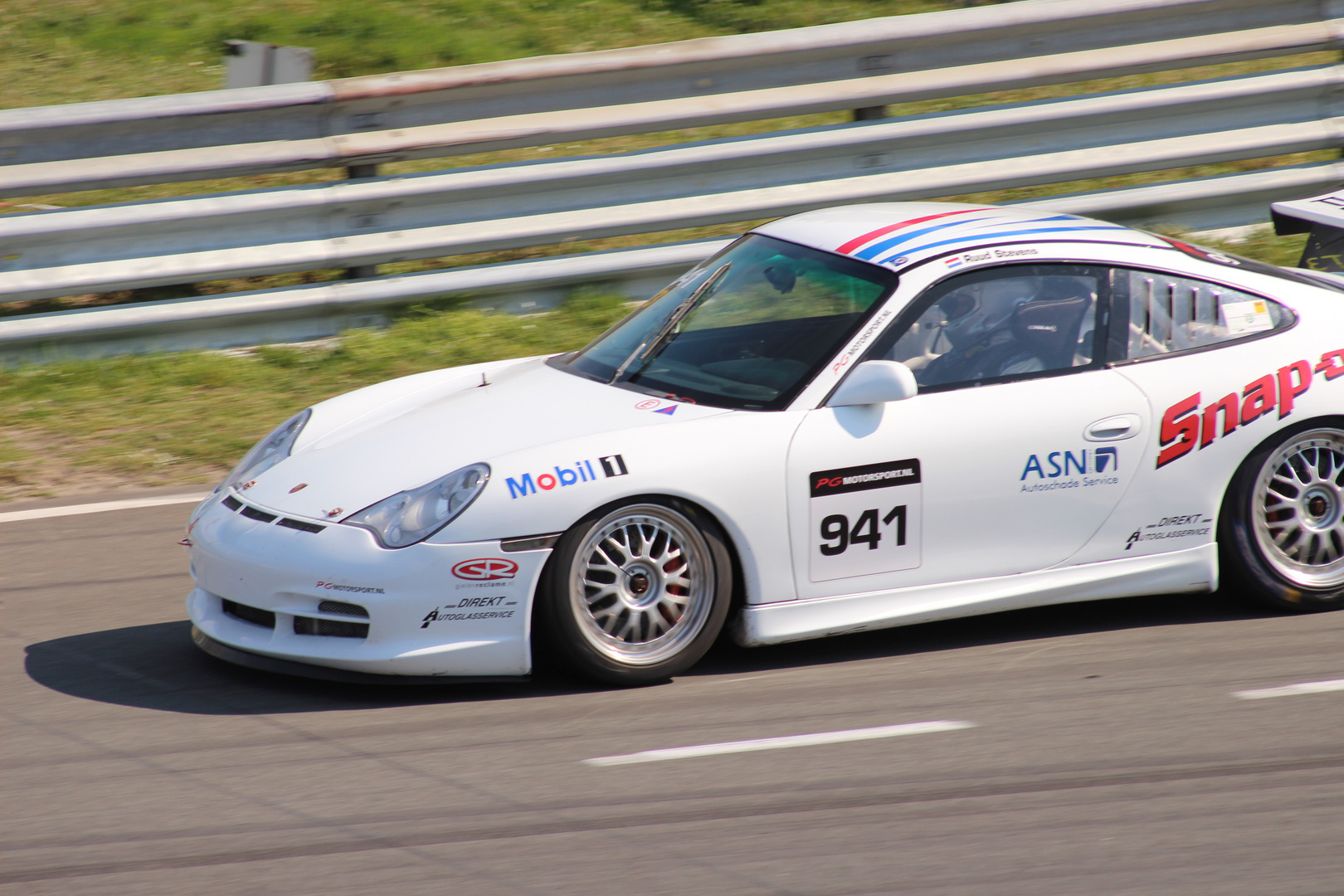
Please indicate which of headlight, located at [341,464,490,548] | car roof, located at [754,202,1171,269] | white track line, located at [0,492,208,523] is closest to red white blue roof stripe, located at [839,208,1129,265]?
car roof, located at [754,202,1171,269]

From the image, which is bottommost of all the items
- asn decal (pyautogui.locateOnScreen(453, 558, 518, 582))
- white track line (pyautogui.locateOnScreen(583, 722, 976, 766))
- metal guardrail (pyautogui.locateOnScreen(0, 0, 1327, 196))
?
white track line (pyautogui.locateOnScreen(583, 722, 976, 766))

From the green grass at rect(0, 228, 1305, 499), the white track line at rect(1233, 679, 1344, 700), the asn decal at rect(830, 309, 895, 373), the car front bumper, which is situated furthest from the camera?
the green grass at rect(0, 228, 1305, 499)

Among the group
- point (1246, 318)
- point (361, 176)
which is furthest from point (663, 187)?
point (1246, 318)

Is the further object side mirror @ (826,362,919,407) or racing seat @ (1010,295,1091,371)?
racing seat @ (1010,295,1091,371)

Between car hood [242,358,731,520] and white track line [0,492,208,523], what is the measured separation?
4.61 ft

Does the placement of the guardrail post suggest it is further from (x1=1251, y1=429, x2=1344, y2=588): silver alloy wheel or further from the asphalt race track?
(x1=1251, y1=429, x2=1344, y2=588): silver alloy wheel

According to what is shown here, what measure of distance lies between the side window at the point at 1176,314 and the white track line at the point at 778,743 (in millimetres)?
1472

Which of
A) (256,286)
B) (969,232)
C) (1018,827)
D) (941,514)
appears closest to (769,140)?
(256,286)

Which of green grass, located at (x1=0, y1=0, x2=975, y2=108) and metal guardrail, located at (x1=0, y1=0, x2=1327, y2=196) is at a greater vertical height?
green grass, located at (x1=0, y1=0, x2=975, y2=108)

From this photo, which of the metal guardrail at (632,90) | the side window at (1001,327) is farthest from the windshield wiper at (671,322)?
the metal guardrail at (632,90)

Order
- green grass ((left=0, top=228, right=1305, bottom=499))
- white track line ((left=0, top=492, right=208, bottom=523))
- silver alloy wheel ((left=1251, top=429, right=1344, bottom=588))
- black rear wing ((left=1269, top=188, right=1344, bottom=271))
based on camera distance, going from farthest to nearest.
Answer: green grass ((left=0, top=228, right=1305, bottom=499)) < white track line ((left=0, top=492, right=208, bottom=523)) < black rear wing ((left=1269, top=188, right=1344, bottom=271)) < silver alloy wheel ((left=1251, top=429, right=1344, bottom=588))

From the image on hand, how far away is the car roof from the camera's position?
4867mm

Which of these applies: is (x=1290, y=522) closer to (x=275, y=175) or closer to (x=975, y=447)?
(x=975, y=447)

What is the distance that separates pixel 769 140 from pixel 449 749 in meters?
5.23
